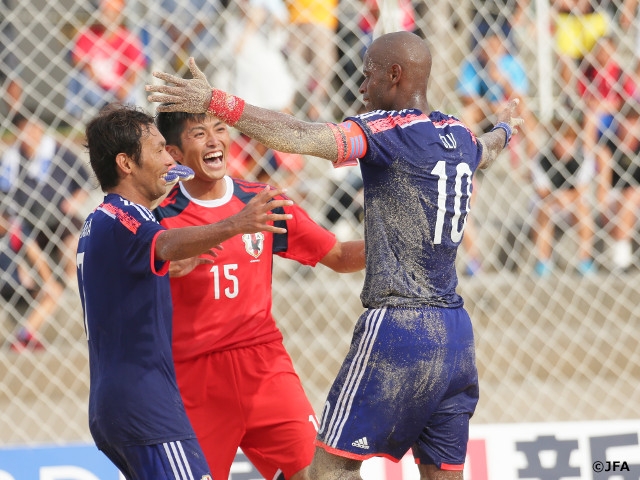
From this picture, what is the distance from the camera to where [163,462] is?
3.45 metres

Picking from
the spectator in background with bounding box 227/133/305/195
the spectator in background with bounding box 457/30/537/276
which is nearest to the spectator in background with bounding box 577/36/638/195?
the spectator in background with bounding box 457/30/537/276

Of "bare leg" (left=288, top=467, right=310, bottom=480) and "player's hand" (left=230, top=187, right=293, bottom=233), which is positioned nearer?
"player's hand" (left=230, top=187, right=293, bottom=233)

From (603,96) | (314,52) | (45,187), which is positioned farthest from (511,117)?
(45,187)

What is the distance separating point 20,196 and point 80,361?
43.1 inches

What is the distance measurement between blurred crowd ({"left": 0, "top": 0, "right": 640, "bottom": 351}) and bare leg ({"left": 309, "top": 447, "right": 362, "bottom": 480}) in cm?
355

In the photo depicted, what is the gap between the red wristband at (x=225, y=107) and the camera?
3287 millimetres

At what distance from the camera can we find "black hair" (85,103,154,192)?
363 centimetres

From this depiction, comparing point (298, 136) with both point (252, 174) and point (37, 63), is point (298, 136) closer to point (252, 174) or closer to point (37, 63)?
point (252, 174)

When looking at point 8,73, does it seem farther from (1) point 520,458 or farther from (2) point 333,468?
(2) point 333,468

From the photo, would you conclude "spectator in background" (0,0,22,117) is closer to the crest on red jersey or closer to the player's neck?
the player's neck

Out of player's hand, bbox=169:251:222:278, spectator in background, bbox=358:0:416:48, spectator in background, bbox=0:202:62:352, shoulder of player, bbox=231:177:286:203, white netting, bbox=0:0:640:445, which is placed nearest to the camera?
player's hand, bbox=169:251:222:278

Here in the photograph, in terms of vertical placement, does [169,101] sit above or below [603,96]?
below

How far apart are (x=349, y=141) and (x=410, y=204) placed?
0.98 ft

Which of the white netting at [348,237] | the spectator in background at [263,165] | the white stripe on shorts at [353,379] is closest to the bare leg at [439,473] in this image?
the white stripe on shorts at [353,379]
